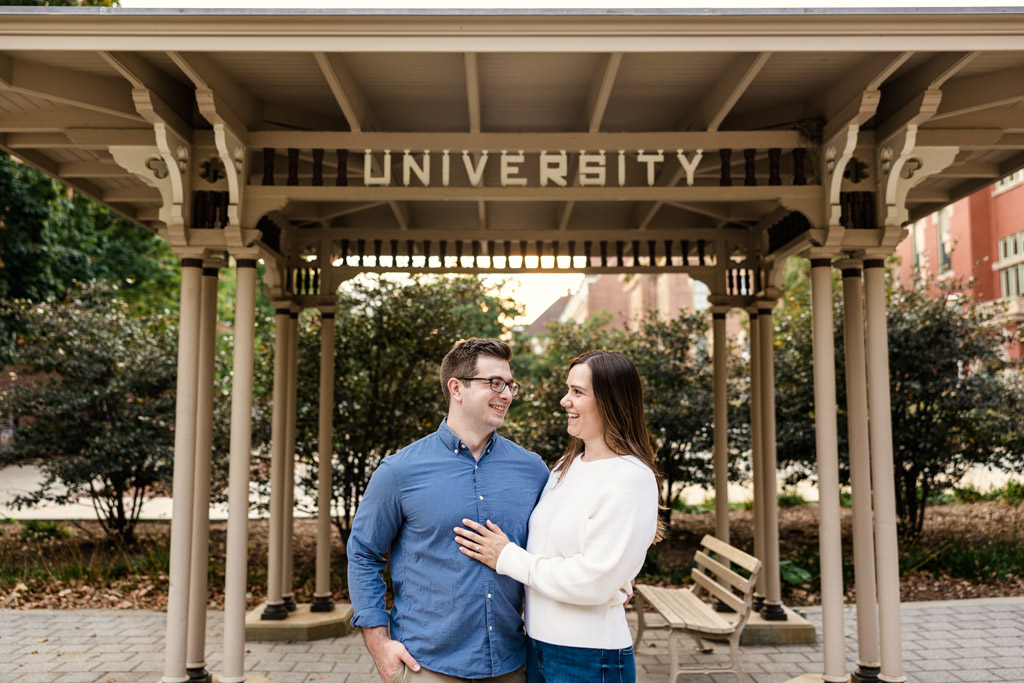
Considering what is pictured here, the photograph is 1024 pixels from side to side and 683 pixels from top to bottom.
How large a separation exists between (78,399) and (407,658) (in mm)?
8298

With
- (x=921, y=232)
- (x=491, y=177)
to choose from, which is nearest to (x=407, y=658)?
(x=491, y=177)

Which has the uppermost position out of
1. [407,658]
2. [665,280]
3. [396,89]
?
[665,280]

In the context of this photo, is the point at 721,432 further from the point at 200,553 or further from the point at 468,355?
the point at 468,355

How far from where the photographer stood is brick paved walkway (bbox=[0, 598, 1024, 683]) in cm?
568

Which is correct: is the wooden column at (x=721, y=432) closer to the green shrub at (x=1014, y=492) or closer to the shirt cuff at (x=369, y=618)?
the shirt cuff at (x=369, y=618)

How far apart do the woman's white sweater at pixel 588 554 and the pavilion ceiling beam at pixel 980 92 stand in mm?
3362

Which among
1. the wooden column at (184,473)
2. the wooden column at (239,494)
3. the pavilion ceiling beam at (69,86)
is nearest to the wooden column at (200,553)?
the wooden column at (184,473)

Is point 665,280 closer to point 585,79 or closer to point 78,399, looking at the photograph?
point 78,399

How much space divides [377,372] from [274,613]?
3321mm

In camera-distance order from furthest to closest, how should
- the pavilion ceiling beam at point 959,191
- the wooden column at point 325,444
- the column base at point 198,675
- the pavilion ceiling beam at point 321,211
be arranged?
the wooden column at point 325,444
the pavilion ceiling beam at point 321,211
the pavilion ceiling beam at point 959,191
the column base at point 198,675

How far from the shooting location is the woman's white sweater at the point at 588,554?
88.0 inches

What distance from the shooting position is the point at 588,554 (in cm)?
223

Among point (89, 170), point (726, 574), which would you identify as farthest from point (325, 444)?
point (726, 574)

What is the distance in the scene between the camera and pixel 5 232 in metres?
12.6
